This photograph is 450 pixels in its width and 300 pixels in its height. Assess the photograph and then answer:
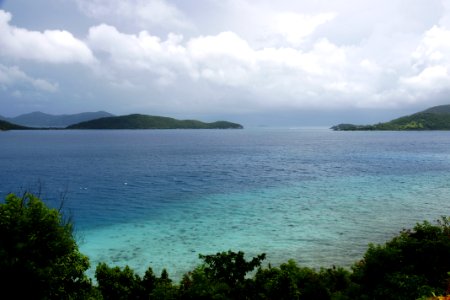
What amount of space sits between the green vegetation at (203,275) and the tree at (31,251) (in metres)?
0.03

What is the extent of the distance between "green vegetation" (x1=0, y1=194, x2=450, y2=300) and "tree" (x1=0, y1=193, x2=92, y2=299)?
1.3 inches

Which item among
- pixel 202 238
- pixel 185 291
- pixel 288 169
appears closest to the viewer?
pixel 185 291

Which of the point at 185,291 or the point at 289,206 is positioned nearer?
the point at 185,291

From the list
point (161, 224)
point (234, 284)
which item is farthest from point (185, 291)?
point (161, 224)

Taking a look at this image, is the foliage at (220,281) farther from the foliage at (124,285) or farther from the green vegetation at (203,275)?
the foliage at (124,285)

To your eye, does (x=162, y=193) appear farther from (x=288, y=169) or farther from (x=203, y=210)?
(x=288, y=169)

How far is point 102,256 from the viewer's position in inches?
1377

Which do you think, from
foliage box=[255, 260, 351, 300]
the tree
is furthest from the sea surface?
the tree

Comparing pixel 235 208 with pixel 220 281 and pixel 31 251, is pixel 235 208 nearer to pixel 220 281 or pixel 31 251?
pixel 220 281

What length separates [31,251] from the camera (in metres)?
14.3

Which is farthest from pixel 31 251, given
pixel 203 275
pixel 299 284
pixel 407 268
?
pixel 407 268

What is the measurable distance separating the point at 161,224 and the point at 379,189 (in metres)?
43.6

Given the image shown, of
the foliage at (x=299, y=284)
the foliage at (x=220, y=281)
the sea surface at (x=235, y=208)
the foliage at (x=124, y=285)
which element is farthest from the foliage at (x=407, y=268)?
the sea surface at (x=235, y=208)

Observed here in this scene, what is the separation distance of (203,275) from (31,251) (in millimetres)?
8643
